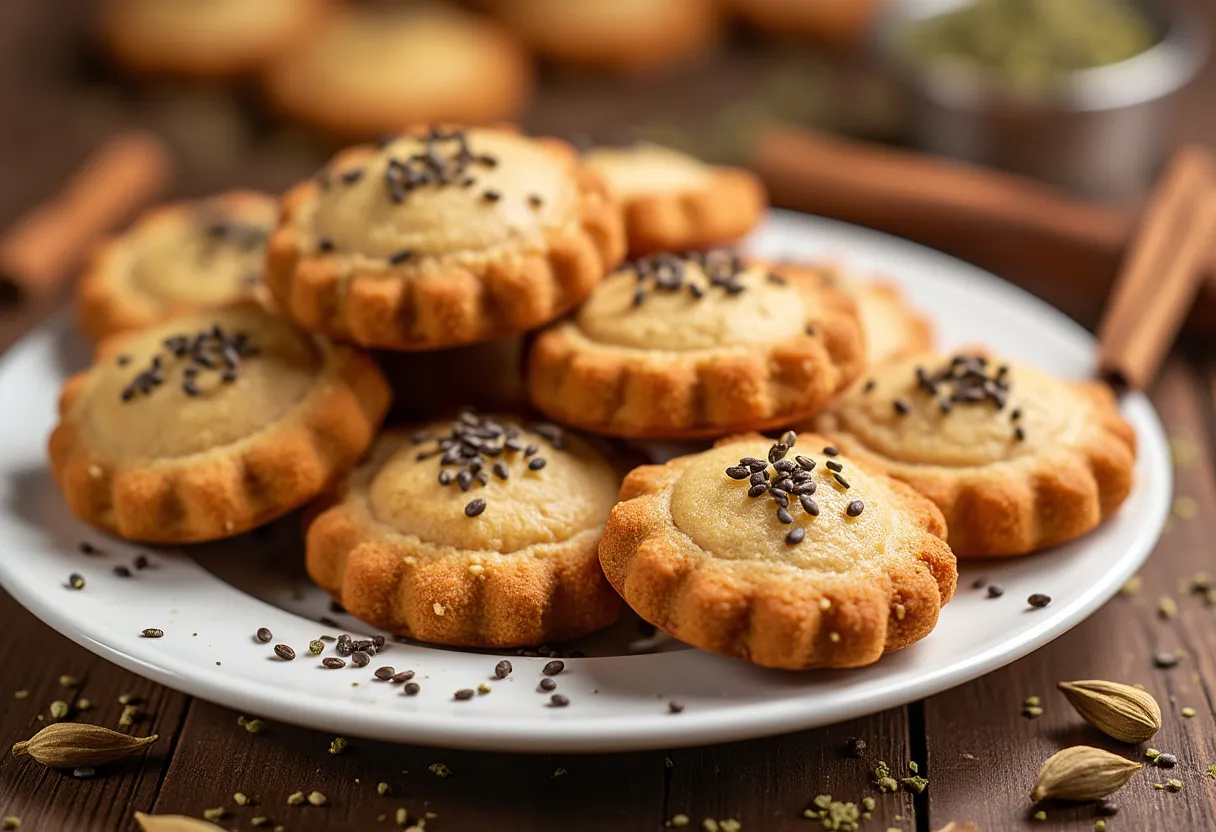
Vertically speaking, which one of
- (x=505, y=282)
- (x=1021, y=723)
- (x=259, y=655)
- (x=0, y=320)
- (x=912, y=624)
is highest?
(x=505, y=282)

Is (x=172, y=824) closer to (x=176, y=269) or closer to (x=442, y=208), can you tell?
(x=442, y=208)

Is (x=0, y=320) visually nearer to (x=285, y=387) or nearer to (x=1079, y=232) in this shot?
(x=285, y=387)

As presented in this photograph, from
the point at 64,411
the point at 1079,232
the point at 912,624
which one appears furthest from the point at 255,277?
the point at 1079,232

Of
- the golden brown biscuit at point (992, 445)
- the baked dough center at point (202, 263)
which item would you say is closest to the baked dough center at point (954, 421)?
the golden brown biscuit at point (992, 445)

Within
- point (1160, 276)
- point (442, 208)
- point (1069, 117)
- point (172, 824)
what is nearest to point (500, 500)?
point (442, 208)

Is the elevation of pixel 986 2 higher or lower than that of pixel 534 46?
higher
